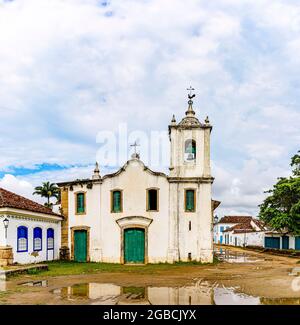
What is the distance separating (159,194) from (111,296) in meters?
12.3

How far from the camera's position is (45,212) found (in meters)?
23.4

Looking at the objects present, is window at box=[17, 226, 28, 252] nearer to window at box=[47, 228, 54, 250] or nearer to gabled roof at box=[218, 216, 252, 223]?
window at box=[47, 228, 54, 250]

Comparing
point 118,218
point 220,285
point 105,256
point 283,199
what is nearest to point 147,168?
point 118,218

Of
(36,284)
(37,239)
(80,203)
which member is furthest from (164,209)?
(36,284)

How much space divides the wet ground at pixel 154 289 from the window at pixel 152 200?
260 inches

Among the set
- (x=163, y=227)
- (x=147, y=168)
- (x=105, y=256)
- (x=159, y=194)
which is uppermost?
(x=147, y=168)

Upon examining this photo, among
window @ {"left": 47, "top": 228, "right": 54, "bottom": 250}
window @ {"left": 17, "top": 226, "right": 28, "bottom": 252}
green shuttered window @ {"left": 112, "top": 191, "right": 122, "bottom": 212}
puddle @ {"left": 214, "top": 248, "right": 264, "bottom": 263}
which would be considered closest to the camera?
window @ {"left": 17, "top": 226, "right": 28, "bottom": 252}

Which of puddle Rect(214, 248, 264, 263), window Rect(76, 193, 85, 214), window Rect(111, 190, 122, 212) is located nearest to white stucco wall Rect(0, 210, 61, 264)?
window Rect(76, 193, 85, 214)

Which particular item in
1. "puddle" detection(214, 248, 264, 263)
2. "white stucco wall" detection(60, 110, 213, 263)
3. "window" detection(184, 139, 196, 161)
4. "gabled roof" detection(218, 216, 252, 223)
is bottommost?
"gabled roof" detection(218, 216, 252, 223)

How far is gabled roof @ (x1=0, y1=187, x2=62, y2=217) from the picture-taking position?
67.8 feet

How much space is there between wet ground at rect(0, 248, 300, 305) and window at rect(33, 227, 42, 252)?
6815 millimetres

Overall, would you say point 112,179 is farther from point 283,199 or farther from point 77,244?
point 283,199

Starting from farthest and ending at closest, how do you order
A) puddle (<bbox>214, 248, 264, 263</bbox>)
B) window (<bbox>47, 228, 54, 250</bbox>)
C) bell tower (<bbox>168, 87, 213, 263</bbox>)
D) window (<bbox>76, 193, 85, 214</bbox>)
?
puddle (<bbox>214, 248, 264, 263</bbox>) → window (<bbox>76, 193, 85, 214</bbox>) → window (<bbox>47, 228, 54, 250</bbox>) → bell tower (<bbox>168, 87, 213, 263</bbox>)
